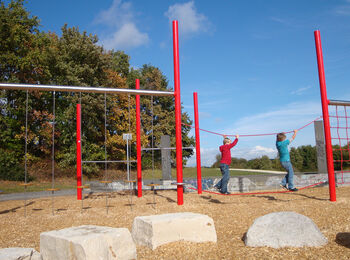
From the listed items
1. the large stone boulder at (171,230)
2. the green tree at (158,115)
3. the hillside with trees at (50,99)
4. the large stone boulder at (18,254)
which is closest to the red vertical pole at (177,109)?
the large stone boulder at (171,230)

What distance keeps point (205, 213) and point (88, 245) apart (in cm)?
350

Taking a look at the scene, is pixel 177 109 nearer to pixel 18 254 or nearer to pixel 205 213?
pixel 205 213

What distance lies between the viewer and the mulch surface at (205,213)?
3395mm

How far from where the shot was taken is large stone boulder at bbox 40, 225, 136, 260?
2.92 m

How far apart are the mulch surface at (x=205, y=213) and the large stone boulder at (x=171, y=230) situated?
8 centimetres

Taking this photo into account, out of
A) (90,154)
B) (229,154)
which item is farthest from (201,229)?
(90,154)

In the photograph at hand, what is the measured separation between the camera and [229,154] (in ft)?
24.6

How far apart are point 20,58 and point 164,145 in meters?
12.9

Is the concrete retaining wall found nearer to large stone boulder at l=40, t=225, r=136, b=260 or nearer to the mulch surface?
the mulch surface

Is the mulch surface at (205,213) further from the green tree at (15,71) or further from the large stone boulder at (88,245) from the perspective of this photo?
the green tree at (15,71)

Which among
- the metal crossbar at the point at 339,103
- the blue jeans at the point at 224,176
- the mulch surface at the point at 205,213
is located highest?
the metal crossbar at the point at 339,103

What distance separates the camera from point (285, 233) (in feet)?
11.7

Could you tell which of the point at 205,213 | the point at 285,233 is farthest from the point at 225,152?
the point at 285,233

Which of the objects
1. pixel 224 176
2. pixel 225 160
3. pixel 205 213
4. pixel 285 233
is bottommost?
pixel 205 213
